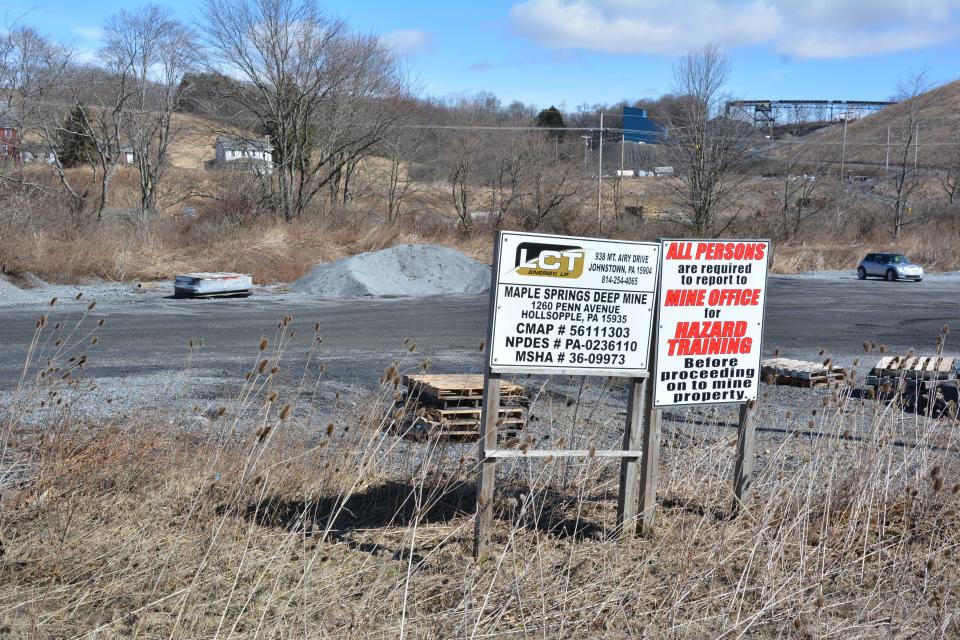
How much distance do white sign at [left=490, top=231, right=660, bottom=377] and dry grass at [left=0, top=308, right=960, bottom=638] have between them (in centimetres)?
75

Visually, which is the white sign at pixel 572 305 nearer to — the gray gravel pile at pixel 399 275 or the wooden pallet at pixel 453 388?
the wooden pallet at pixel 453 388

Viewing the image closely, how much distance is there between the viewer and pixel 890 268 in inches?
1339

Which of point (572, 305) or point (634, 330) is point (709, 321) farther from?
point (572, 305)

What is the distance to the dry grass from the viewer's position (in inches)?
150

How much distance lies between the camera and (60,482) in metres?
5.04

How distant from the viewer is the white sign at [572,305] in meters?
4.50

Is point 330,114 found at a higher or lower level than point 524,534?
higher

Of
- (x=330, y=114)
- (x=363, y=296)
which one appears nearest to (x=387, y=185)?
(x=330, y=114)

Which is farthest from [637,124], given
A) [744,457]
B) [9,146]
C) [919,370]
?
[744,457]

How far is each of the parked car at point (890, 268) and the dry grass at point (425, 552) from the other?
30773mm

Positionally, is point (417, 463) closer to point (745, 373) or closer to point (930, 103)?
point (745, 373)

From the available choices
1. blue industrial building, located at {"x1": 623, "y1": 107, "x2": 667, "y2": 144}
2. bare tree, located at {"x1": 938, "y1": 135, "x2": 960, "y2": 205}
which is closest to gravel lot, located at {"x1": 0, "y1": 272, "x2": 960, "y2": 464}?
bare tree, located at {"x1": 938, "y1": 135, "x2": 960, "y2": 205}

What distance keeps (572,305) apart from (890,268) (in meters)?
33.1

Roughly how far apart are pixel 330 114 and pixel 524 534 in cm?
3517
